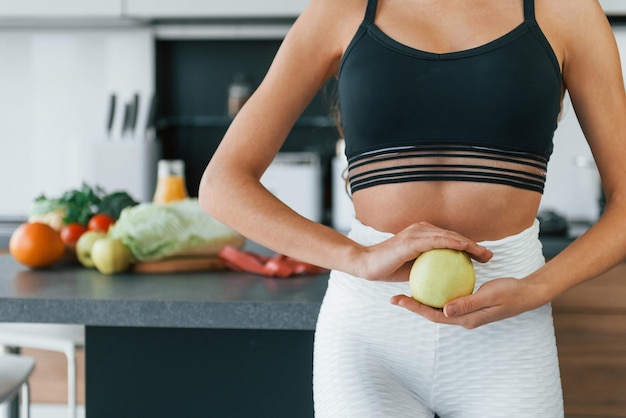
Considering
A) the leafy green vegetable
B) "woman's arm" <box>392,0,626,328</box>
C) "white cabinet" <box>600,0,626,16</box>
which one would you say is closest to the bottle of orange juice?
the leafy green vegetable

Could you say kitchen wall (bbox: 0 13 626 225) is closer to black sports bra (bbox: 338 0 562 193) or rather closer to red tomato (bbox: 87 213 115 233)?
red tomato (bbox: 87 213 115 233)

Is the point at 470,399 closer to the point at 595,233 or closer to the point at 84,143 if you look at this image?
the point at 595,233

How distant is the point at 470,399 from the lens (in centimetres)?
107

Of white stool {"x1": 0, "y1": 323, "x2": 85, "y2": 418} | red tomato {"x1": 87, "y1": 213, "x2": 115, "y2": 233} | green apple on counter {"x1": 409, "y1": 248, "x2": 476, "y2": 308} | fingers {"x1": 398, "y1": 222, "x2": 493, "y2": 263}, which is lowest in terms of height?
white stool {"x1": 0, "y1": 323, "x2": 85, "y2": 418}

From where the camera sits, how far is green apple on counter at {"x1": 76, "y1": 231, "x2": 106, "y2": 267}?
188 centimetres

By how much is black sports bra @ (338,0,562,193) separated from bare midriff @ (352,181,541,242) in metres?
0.01

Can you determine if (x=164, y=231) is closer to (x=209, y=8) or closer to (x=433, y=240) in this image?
(x=433, y=240)

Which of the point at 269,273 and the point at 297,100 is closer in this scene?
the point at 297,100

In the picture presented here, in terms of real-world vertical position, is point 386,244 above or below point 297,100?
below

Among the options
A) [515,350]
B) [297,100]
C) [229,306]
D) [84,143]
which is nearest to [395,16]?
[297,100]

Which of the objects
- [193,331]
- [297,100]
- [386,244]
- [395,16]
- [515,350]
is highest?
[395,16]

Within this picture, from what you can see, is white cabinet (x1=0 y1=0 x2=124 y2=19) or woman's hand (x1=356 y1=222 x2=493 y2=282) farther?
white cabinet (x1=0 y1=0 x2=124 y2=19)

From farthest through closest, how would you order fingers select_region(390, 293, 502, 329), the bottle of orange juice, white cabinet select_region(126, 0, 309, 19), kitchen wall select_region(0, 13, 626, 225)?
1. kitchen wall select_region(0, 13, 626, 225)
2. white cabinet select_region(126, 0, 309, 19)
3. the bottle of orange juice
4. fingers select_region(390, 293, 502, 329)

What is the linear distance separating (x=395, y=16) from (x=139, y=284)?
2.62 feet
